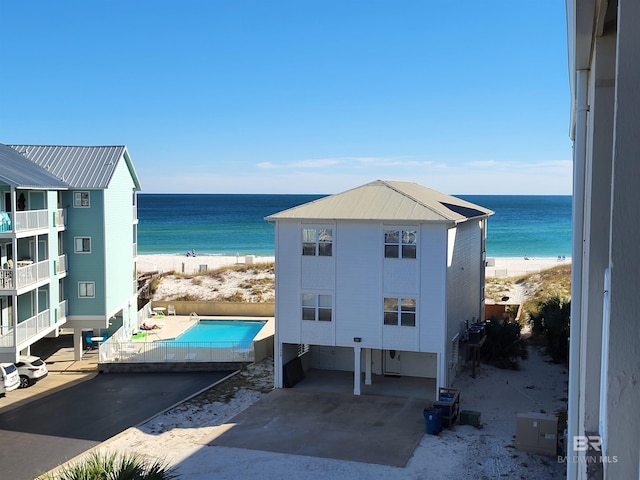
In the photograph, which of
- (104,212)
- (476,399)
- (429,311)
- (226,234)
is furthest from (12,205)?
(226,234)

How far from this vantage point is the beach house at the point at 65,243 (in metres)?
26.4

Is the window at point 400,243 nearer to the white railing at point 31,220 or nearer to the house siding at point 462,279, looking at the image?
the house siding at point 462,279

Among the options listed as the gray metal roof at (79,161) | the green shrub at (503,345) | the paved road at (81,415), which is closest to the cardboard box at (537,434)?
the green shrub at (503,345)

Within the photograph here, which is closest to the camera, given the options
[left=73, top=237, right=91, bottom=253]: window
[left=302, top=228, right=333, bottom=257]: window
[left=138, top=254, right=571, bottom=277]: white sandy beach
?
[left=302, top=228, right=333, bottom=257]: window

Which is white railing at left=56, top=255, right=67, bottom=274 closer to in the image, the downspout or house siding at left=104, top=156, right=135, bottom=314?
house siding at left=104, top=156, right=135, bottom=314

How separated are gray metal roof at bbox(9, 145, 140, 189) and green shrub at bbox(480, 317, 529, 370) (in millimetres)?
19389

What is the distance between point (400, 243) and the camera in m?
24.4

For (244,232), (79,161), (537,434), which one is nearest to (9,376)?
(79,161)

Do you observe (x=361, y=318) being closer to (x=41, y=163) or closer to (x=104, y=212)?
(x=104, y=212)

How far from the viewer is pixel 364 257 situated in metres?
24.9

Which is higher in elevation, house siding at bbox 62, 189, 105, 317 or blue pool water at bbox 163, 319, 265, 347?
house siding at bbox 62, 189, 105, 317

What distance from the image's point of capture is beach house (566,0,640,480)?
215 centimetres

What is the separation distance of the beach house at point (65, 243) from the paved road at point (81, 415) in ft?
10.3

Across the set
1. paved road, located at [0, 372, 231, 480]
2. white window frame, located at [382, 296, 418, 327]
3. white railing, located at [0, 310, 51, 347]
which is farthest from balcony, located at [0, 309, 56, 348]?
white window frame, located at [382, 296, 418, 327]
